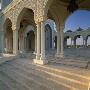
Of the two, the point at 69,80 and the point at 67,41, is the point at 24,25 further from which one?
the point at 67,41

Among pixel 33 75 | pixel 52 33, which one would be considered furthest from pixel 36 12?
pixel 52 33

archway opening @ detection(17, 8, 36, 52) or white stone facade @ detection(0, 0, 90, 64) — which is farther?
archway opening @ detection(17, 8, 36, 52)

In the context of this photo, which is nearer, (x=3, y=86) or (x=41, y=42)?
(x=3, y=86)

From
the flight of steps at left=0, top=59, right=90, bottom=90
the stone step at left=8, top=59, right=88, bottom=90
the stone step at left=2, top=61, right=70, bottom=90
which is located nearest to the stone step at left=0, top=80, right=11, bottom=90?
the flight of steps at left=0, top=59, right=90, bottom=90

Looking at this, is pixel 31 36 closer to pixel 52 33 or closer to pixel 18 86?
pixel 52 33

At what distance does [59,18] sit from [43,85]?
7.79m

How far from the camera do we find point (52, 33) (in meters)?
31.4

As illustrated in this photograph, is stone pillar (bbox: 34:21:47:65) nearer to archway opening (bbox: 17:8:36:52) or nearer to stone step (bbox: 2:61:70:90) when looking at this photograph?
stone step (bbox: 2:61:70:90)

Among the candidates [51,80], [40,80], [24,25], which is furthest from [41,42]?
[24,25]

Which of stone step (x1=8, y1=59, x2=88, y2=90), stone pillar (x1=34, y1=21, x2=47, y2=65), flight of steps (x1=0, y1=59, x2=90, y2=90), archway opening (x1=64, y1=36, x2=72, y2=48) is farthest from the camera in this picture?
archway opening (x1=64, y1=36, x2=72, y2=48)

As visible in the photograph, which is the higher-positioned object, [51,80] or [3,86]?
[51,80]

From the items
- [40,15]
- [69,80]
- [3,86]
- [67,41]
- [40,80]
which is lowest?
[3,86]

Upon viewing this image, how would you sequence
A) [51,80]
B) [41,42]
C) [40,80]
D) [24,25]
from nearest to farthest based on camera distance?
[51,80] → [40,80] → [41,42] → [24,25]

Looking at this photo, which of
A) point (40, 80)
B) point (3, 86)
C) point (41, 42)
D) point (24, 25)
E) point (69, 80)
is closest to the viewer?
point (69, 80)
